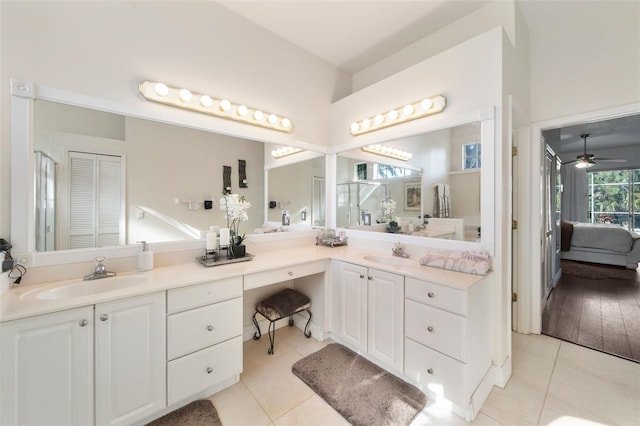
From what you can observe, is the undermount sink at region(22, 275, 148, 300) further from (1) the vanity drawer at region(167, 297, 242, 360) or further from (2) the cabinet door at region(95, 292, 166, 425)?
(1) the vanity drawer at region(167, 297, 242, 360)

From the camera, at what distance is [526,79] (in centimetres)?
217

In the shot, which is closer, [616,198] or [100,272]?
[100,272]

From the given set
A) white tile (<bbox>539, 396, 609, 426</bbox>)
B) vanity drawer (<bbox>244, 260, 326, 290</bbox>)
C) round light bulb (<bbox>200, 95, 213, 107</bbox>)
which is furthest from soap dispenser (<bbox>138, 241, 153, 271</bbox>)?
white tile (<bbox>539, 396, 609, 426</bbox>)

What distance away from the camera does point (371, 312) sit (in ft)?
6.19

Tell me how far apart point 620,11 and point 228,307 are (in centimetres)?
362

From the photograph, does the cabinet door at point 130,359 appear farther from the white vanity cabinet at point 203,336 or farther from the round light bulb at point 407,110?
the round light bulb at point 407,110

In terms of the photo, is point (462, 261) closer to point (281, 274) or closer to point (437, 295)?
point (437, 295)

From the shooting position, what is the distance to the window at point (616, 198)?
5.92 meters

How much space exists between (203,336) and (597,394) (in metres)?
2.59

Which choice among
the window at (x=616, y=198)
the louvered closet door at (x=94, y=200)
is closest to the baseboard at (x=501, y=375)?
the louvered closet door at (x=94, y=200)

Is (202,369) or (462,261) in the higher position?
(462,261)

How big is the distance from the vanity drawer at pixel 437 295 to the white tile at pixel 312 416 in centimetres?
85

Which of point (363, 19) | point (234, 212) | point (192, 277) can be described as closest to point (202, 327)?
point (192, 277)

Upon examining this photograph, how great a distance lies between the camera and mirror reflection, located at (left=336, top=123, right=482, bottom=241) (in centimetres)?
189
